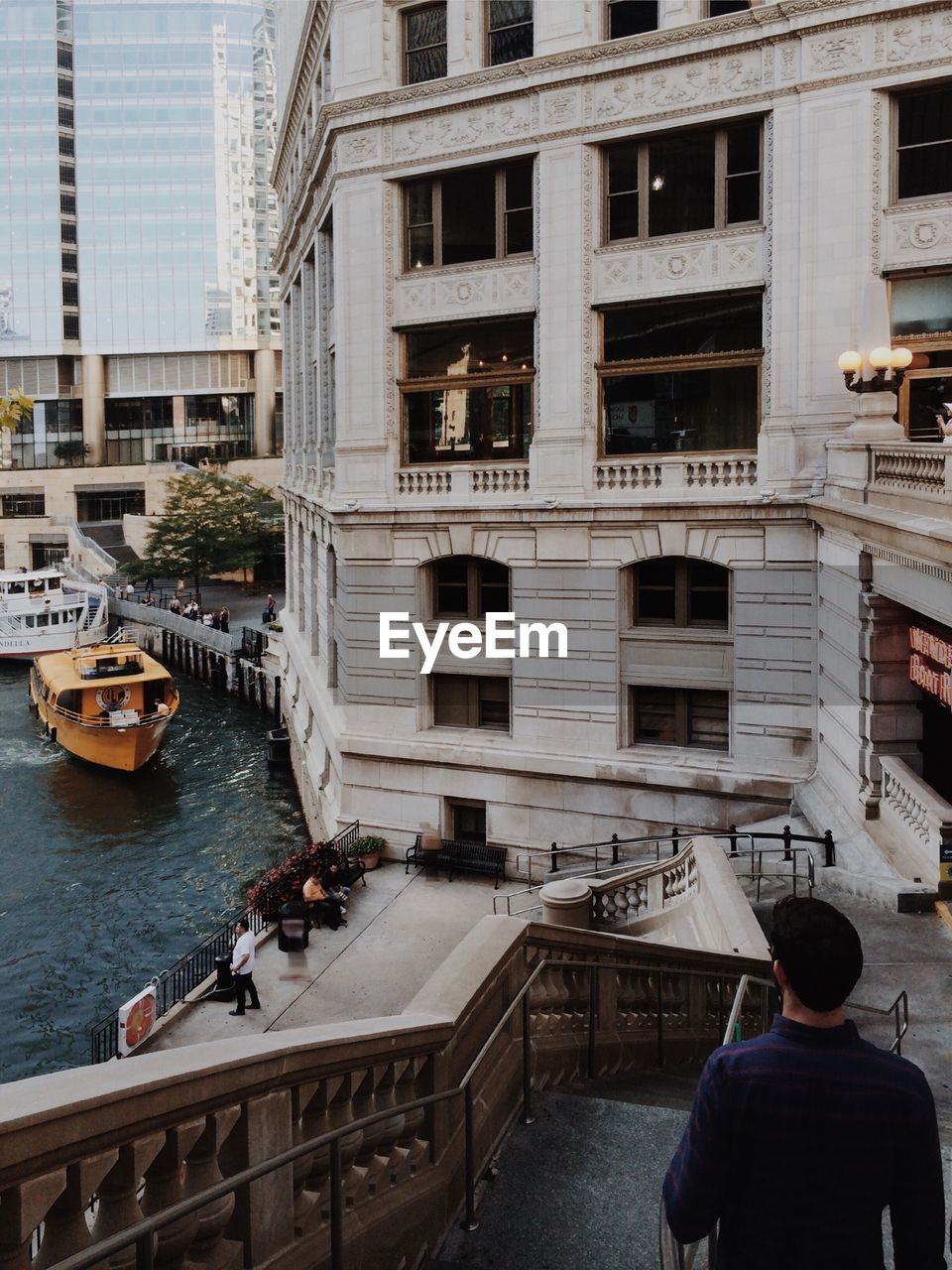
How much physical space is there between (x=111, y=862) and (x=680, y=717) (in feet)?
63.9

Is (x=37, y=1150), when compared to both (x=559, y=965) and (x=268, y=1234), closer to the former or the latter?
(x=268, y=1234)

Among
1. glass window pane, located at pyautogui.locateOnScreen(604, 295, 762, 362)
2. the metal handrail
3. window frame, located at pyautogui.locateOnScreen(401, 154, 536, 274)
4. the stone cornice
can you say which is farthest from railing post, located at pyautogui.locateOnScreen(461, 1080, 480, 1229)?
window frame, located at pyautogui.locateOnScreen(401, 154, 536, 274)

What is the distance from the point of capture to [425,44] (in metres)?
26.1

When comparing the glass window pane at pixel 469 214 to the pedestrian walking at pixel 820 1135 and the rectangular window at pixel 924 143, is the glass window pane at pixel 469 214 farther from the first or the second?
the pedestrian walking at pixel 820 1135

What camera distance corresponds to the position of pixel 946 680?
655 inches

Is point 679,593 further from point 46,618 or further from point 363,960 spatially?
point 46,618

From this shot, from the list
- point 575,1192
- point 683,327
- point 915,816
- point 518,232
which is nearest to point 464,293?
point 518,232

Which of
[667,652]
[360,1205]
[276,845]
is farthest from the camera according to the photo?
[276,845]

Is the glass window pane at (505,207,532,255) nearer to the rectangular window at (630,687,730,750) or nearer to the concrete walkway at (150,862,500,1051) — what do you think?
the rectangular window at (630,687,730,750)

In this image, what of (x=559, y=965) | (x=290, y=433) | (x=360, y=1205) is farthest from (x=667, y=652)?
(x=290, y=433)

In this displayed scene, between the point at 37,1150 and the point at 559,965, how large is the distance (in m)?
5.67

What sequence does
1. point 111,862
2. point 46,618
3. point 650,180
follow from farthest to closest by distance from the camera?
point 46,618 < point 111,862 < point 650,180

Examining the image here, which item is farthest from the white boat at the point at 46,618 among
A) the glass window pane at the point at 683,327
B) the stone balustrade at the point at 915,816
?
the stone balustrade at the point at 915,816

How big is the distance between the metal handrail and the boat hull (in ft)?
123
